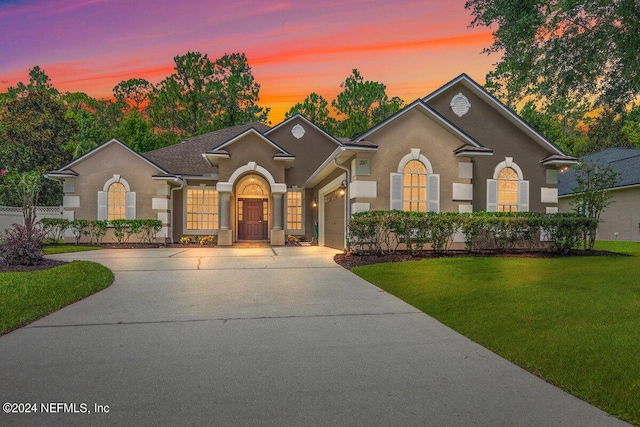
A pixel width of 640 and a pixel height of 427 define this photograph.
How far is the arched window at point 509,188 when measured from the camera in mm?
14086

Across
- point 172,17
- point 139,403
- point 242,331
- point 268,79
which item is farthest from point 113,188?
point 268,79

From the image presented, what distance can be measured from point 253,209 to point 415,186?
9.90 m

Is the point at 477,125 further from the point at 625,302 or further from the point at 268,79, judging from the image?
the point at 268,79

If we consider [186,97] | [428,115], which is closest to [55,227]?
[428,115]

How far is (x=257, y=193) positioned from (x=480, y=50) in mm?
12607

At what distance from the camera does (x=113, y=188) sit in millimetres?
17531

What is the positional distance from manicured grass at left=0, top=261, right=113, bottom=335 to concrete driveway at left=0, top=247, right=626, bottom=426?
0.30 meters

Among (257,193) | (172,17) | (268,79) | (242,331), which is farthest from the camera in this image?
(268,79)

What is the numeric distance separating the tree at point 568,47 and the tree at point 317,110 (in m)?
32.1

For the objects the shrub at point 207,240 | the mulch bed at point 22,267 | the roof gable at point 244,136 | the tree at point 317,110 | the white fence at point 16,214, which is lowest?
the shrub at point 207,240

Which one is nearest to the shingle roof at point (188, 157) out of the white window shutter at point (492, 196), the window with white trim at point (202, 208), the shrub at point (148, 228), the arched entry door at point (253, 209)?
the window with white trim at point (202, 208)

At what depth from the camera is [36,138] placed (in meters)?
26.2

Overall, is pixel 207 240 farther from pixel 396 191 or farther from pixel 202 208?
pixel 396 191

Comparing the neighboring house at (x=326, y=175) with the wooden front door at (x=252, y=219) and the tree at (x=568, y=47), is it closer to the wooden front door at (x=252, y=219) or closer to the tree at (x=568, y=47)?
the wooden front door at (x=252, y=219)
